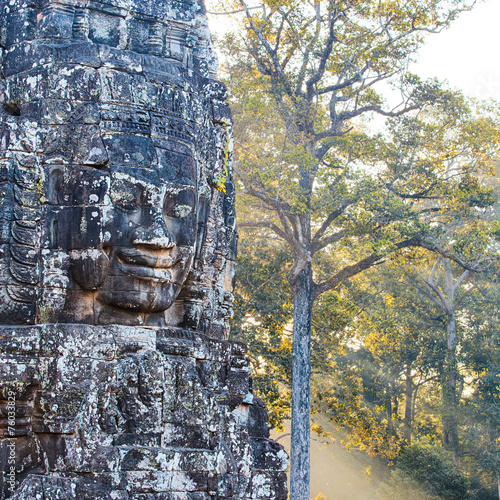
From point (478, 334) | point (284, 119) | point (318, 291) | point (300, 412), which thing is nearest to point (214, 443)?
point (300, 412)

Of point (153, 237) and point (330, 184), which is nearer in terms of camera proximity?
point (153, 237)

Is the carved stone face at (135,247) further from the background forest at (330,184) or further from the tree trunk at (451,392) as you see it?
the tree trunk at (451,392)

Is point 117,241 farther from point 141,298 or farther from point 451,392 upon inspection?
point 451,392

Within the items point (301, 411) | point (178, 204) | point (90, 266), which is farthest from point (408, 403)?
point (90, 266)

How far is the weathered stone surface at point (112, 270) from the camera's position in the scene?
16.6 ft

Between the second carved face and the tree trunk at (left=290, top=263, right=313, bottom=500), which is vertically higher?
the second carved face

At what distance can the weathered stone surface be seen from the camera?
5.05 meters

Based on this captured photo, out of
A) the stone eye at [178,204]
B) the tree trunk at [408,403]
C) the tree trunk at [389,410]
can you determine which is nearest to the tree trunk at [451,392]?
the tree trunk at [389,410]

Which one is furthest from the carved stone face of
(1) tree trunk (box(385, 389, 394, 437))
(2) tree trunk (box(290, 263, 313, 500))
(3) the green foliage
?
(1) tree trunk (box(385, 389, 394, 437))

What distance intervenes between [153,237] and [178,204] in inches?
16.4

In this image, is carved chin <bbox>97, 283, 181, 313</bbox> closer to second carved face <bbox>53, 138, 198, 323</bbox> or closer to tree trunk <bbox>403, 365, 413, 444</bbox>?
second carved face <bbox>53, 138, 198, 323</bbox>

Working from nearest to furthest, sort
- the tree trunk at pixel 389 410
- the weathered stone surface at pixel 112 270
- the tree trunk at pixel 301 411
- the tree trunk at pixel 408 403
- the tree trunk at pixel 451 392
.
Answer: the weathered stone surface at pixel 112 270, the tree trunk at pixel 301 411, the tree trunk at pixel 451 392, the tree trunk at pixel 389 410, the tree trunk at pixel 408 403

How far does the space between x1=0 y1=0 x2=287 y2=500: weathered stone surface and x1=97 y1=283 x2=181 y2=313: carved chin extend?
1cm

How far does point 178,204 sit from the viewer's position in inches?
228
